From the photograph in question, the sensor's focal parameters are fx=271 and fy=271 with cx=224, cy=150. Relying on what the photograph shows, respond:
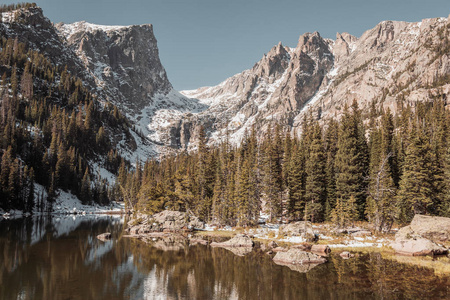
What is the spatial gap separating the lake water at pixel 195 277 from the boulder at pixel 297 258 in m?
1.22

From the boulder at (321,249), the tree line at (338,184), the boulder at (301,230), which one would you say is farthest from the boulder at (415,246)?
the boulder at (301,230)

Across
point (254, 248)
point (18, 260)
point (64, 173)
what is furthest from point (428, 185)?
point (64, 173)

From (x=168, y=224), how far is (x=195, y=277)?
3588 centimetres

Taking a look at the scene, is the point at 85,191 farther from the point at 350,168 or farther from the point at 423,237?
the point at 423,237

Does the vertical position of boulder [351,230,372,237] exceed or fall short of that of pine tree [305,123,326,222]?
it falls short

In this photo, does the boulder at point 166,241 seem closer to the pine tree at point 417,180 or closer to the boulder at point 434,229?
the boulder at point 434,229

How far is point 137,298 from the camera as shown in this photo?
68.1 feet

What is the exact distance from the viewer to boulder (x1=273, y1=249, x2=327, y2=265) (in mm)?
31906

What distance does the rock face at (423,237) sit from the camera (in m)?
32.5

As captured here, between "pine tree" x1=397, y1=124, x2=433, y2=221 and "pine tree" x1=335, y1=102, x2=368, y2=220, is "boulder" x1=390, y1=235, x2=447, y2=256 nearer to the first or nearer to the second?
"pine tree" x1=397, y1=124, x2=433, y2=221

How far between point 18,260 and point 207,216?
4710 centimetres

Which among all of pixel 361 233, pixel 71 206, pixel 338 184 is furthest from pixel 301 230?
pixel 71 206

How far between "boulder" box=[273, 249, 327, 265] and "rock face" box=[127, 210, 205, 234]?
3173 centimetres

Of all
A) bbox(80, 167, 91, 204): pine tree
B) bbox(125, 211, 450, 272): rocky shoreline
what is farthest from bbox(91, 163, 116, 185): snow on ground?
bbox(125, 211, 450, 272): rocky shoreline
